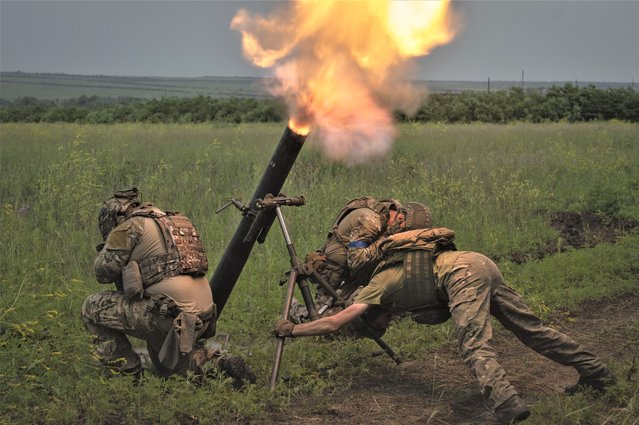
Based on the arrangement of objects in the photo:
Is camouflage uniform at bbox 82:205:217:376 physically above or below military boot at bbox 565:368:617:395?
above

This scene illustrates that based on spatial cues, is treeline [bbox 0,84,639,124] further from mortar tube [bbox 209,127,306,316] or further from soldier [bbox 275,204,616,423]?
soldier [bbox 275,204,616,423]

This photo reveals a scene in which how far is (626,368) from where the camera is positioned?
21.4ft

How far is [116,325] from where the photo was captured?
6.80 m

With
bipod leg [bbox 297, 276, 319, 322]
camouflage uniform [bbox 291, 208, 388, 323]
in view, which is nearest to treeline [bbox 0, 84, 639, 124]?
camouflage uniform [bbox 291, 208, 388, 323]

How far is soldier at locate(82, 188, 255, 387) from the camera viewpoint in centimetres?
655

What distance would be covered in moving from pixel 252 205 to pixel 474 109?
107 feet

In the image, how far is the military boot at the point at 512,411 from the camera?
18.1 ft

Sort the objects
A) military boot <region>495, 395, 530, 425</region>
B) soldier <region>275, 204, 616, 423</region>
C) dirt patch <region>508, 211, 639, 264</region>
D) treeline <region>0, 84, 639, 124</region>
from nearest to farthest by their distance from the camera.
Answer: military boot <region>495, 395, 530, 425</region> < soldier <region>275, 204, 616, 423</region> < dirt patch <region>508, 211, 639, 264</region> < treeline <region>0, 84, 639, 124</region>

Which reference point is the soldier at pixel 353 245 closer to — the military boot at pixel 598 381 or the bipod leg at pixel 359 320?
the bipod leg at pixel 359 320

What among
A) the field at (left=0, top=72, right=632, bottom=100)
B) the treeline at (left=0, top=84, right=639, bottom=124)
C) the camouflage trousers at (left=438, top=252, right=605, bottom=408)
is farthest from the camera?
the field at (left=0, top=72, right=632, bottom=100)

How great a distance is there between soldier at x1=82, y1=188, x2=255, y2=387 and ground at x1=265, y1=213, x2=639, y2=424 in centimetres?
75

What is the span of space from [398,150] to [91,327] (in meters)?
12.9

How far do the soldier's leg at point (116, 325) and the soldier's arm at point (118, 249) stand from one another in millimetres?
293

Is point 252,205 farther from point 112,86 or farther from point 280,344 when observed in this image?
point 112,86
